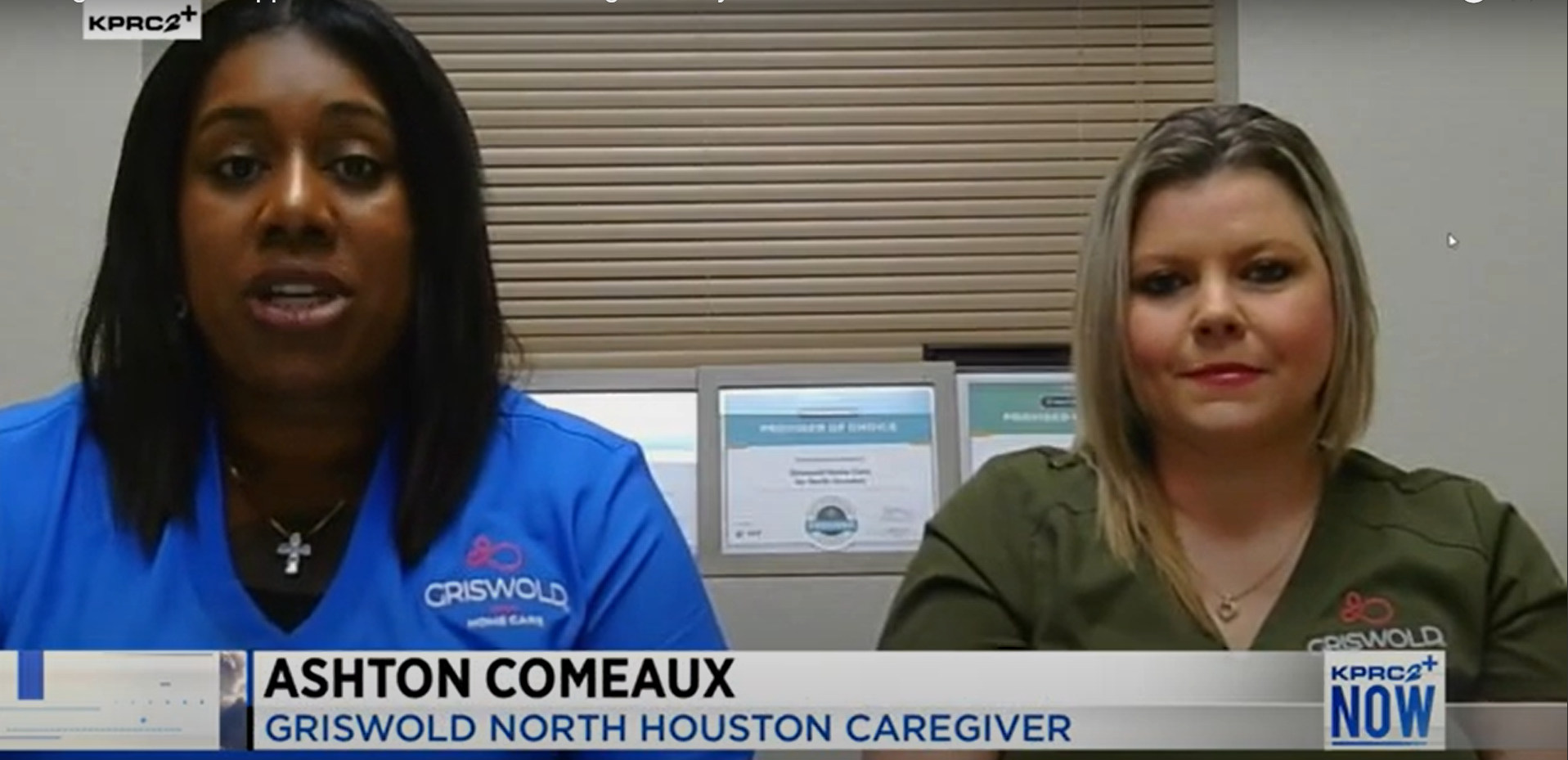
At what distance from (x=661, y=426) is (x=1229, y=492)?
0.46 m

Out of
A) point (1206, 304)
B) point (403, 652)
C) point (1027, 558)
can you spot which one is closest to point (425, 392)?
point (403, 652)

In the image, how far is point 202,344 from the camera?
132 cm

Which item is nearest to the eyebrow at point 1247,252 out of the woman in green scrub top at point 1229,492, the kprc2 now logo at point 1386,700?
the woman in green scrub top at point 1229,492

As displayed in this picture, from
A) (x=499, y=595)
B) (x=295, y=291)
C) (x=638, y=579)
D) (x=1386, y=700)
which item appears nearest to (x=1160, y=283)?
(x=1386, y=700)

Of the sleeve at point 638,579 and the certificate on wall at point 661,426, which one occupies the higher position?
the certificate on wall at point 661,426

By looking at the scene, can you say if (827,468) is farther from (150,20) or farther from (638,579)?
(150,20)

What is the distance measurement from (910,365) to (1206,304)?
0.24m

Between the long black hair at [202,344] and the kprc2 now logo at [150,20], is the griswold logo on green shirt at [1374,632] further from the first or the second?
the kprc2 now logo at [150,20]

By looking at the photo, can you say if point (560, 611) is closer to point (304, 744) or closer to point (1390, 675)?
point (304, 744)

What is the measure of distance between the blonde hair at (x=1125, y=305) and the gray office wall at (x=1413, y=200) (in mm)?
20

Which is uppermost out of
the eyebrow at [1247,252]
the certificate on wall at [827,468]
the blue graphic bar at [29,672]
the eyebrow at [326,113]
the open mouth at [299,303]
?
the eyebrow at [326,113]

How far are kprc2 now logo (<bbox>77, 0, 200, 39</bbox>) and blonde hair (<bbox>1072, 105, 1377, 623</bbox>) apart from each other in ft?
2.39

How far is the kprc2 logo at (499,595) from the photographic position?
1309 mm

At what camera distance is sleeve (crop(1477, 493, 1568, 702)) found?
4.41ft
